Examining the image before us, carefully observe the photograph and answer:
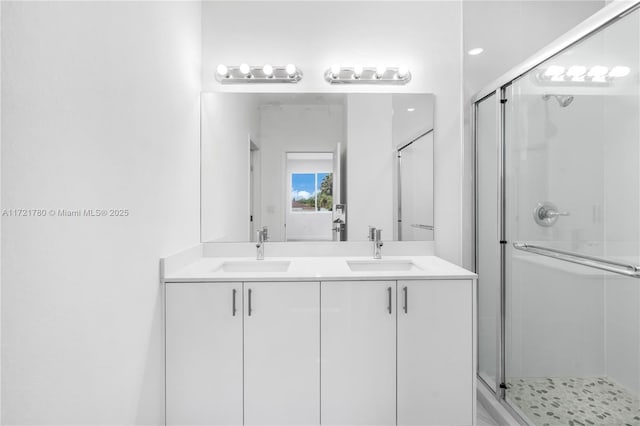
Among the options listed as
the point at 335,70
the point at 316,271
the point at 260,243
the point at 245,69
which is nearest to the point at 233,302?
the point at 316,271

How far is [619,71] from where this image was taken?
4.71 ft

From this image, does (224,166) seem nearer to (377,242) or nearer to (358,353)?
(377,242)

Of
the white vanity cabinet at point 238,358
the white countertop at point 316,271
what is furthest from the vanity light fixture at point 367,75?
the white vanity cabinet at point 238,358

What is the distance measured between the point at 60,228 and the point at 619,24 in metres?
2.09

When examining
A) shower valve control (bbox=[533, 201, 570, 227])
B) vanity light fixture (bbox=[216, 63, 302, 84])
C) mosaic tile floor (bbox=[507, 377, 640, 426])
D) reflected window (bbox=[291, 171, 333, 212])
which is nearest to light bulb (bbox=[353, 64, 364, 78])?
vanity light fixture (bbox=[216, 63, 302, 84])

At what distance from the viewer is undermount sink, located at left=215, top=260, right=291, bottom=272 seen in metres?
1.99

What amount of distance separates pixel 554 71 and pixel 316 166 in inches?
53.4

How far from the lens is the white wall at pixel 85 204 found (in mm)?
793

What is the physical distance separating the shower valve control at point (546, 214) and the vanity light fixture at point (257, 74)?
1604 mm

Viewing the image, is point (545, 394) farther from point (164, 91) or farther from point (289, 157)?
point (164, 91)

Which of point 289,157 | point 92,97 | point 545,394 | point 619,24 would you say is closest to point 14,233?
point 92,97

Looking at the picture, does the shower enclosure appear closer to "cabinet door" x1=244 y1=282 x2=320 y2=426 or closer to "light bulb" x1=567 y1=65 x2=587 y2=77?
"light bulb" x1=567 y1=65 x2=587 y2=77

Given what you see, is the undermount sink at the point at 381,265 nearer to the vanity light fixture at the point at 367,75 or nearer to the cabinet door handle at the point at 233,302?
the cabinet door handle at the point at 233,302

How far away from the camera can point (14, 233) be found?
2.57 ft
